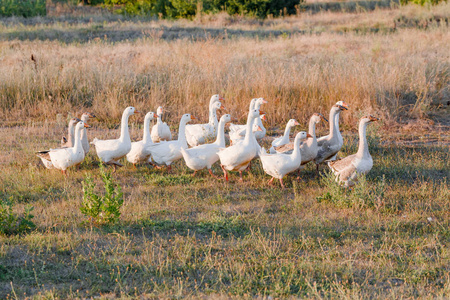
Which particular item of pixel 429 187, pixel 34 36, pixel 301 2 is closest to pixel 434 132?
pixel 429 187

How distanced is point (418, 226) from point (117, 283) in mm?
3677

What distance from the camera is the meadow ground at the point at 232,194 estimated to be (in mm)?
4809

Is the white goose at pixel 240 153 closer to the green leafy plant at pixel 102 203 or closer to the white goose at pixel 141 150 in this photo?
the white goose at pixel 141 150

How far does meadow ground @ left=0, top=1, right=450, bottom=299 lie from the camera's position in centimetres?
481

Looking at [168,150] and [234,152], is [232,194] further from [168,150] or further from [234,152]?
[168,150]

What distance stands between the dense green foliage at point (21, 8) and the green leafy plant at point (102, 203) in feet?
85.2

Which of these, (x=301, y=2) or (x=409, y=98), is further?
(x=301, y=2)

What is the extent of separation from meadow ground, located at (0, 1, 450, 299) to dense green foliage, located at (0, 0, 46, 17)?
45.1ft

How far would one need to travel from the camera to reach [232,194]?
7410 millimetres

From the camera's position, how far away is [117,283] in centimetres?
469

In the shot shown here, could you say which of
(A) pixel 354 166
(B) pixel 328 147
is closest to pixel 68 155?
(B) pixel 328 147

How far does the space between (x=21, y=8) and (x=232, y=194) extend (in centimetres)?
2665

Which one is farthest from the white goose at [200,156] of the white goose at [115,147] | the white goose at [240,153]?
the white goose at [115,147]

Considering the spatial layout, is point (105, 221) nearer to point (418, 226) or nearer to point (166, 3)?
Result: point (418, 226)
